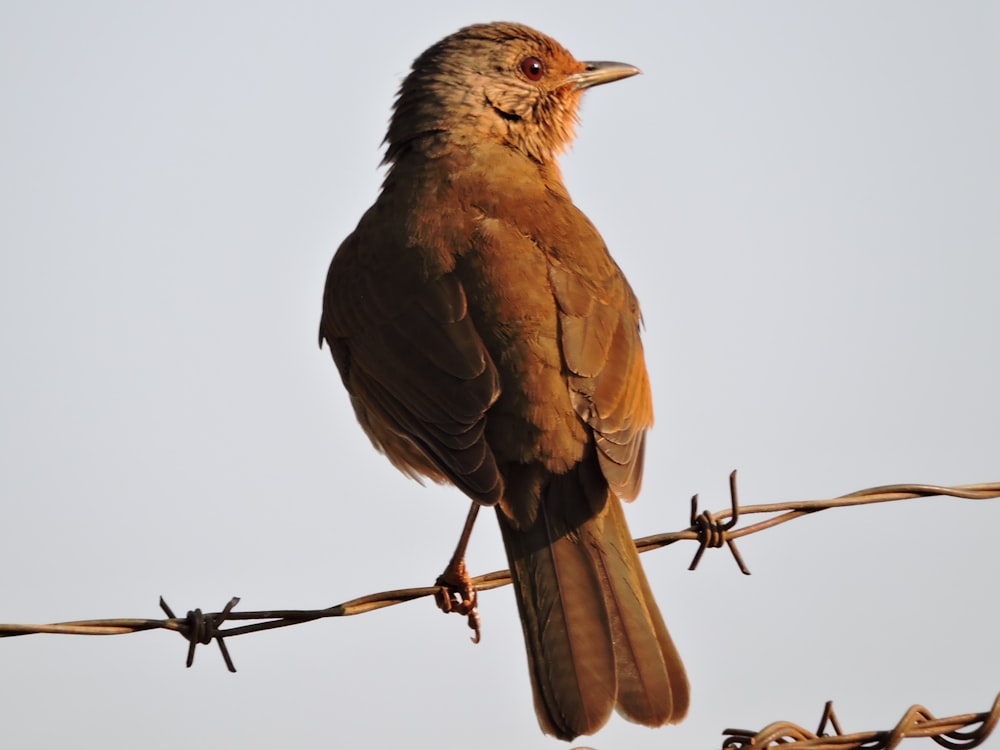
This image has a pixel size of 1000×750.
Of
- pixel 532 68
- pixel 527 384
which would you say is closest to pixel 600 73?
pixel 532 68

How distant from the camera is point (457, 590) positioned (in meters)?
6.33

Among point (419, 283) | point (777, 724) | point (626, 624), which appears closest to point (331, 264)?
point (419, 283)

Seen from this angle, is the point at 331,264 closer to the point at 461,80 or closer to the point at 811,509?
the point at 461,80

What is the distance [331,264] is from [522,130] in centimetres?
132

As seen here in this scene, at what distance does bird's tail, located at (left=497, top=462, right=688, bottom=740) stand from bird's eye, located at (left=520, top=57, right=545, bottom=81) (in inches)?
113

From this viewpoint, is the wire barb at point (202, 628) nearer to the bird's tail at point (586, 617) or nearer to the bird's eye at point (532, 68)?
the bird's tail at point (586, 617)

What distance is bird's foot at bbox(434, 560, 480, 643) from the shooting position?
6293 millimetres

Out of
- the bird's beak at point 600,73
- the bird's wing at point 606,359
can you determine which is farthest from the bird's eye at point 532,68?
the bird's wing at point 606,359

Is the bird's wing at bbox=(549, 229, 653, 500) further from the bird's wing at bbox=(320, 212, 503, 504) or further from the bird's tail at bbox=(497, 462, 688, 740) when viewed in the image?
the bird's wing at bbox=(320, 212, 503, 504)

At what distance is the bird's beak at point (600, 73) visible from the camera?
779cm

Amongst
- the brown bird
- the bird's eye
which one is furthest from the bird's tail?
the bird's eye

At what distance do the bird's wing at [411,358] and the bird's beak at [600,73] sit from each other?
5.43 ft

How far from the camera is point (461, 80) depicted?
7.45 m

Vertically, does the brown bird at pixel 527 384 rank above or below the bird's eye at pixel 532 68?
below
